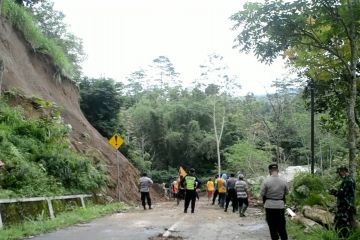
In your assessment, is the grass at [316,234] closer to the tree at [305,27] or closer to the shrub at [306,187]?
the tree at [305,27]

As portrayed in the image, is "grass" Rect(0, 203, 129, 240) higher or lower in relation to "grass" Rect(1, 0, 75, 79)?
lower

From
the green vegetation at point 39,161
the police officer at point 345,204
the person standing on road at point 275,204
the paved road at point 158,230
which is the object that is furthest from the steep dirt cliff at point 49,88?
the police officer at point 345,204

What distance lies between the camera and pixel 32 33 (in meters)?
26.8

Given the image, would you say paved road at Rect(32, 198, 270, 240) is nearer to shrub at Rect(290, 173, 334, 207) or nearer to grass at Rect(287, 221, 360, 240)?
Answer: grass at Rect(287, 221, 360, 240)

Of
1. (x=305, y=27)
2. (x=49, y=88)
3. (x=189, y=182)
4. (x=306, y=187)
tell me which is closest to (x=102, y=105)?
(x=49, y=88)

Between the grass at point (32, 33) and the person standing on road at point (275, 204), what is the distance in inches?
731

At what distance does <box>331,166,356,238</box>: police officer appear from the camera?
30.4 ft

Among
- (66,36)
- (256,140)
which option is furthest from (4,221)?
(256,140)

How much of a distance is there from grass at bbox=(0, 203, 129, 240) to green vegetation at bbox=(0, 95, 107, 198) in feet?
3.34

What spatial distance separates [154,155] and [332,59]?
159 ft

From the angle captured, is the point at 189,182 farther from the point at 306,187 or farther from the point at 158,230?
the point at 158,230

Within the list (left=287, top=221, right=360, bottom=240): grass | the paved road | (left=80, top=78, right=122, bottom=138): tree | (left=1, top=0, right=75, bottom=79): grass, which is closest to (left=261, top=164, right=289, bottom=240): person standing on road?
(left=287, top=221, right=360, bottom=240): grass

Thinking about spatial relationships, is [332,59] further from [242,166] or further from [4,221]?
[242,166]

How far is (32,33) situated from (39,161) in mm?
12342
